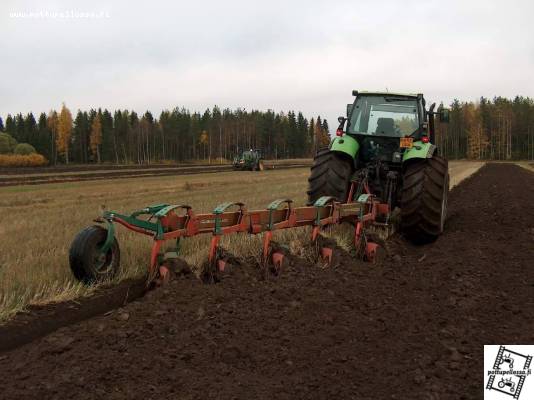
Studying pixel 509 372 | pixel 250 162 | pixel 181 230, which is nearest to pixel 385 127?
pixel 181 230

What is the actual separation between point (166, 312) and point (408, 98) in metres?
5.41

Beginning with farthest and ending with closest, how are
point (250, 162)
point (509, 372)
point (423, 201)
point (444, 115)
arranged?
point (250, 162) < point (444, 115) < point (423, 201) < point (509, 372)

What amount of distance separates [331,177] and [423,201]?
1.25m

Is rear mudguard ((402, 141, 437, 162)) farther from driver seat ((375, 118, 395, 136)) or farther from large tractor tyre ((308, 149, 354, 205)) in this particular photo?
large tractor tyre ((308, 149, 354, 205))

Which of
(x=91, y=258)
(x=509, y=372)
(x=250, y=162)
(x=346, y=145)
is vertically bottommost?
(x=509, y=372)

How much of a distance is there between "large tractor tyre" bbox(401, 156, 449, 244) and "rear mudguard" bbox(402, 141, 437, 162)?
13cm

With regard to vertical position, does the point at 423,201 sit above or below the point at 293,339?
above

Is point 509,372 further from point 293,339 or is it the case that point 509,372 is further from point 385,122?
point 385,122

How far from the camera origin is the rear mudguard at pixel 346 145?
691 cm

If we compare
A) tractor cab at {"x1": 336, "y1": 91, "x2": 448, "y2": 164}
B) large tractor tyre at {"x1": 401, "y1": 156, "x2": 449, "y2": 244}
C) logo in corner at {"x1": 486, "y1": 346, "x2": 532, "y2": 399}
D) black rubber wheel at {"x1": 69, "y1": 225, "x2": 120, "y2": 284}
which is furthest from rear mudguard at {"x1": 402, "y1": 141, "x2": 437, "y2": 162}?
black rubber wheel at {"x1": 69, "y1": 225, "x2": 120, "y2": 284}

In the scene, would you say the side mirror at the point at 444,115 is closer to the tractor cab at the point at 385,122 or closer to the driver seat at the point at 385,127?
the tractor cab at the point at 385,122

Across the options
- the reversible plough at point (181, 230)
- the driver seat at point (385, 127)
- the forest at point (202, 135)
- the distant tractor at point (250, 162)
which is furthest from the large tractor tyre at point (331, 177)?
the forest at point (202, 135)

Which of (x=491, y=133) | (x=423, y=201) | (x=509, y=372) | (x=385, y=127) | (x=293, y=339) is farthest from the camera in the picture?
(x=491, y=133)

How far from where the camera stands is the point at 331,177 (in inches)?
266
